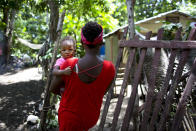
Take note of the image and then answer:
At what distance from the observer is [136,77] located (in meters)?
2.60

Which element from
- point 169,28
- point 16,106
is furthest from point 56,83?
point 16,106

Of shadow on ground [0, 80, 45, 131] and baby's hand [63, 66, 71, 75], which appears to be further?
shadow on ground [0, 80, 45, 131]

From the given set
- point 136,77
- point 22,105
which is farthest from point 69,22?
point 136,77

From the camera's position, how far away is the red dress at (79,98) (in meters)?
1.49

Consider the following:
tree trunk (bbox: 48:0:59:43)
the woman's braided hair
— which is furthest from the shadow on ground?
the woman's braided hair

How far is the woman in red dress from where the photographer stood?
1.46 m

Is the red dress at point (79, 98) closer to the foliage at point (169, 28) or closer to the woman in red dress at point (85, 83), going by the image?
the woman in red dress at point (85, 83)

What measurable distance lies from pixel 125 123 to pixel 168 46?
4.06 feet

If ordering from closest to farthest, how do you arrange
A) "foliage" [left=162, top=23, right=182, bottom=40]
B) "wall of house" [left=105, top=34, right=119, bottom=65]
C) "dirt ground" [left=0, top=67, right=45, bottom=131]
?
"foliage" [left=162, top=23, right=182, bottom=40]
"dirt ground" [left=0, top=67, right=45, bottom=131]
"wall of house" [left=105, top=34, right=119, bottom=65]

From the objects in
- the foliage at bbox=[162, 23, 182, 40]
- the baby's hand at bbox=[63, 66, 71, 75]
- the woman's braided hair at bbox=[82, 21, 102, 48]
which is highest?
the woman's braided hair at bbox=[82, 21, 102, 48]

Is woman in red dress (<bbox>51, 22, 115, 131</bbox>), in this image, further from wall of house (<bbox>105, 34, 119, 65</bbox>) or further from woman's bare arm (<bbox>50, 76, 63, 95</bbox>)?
wall of house (<bbox>105, 34, 119, 65</bbox>)

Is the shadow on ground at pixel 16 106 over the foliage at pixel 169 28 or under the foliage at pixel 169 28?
under

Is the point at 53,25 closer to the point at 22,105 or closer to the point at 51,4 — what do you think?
the point at 51,4

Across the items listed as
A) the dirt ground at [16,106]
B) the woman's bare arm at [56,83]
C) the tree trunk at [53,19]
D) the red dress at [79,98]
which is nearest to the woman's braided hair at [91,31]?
the red dress at [79,98]
